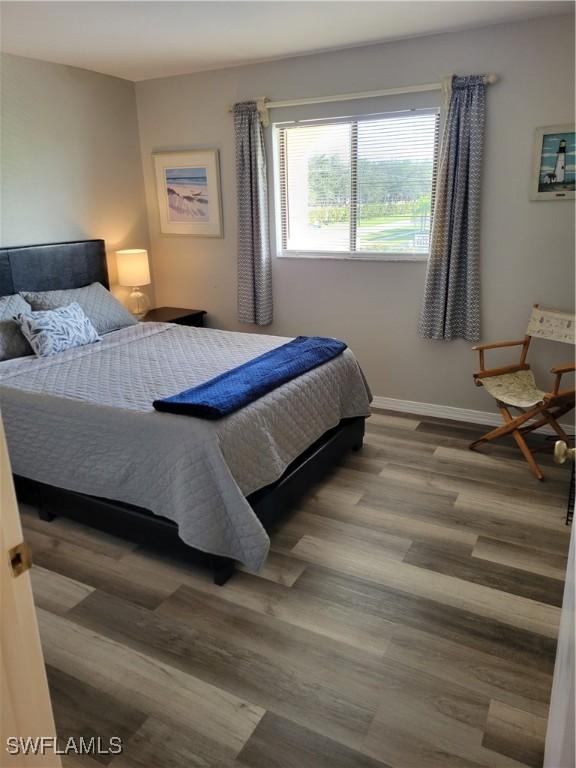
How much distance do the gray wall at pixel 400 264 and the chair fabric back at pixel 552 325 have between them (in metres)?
0.15

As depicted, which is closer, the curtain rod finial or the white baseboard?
the white baseboard

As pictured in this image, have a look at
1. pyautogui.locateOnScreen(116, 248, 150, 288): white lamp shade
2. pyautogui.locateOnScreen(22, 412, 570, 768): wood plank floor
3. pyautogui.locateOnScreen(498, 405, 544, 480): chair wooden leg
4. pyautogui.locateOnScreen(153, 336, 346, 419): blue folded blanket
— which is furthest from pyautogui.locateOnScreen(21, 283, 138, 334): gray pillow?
pyautogui.locateOnScreen(498, 405, 544, 480): chair wooden leg

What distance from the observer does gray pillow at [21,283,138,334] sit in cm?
372

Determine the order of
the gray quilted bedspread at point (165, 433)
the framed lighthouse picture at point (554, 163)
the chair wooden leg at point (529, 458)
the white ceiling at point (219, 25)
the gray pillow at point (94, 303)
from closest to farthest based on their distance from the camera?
the gray quilted bedspread at point (165, 433) < the white ceiling at point (219, 25) < the chair wooden leg at point (529, 458) < the framed lighthouse picture at point (554, 163) < the gray pillow at point (94, 303)

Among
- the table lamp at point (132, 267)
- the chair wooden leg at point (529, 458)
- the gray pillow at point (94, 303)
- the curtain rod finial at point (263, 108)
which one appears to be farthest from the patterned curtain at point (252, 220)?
the chair wooden leg at point (529, 458)

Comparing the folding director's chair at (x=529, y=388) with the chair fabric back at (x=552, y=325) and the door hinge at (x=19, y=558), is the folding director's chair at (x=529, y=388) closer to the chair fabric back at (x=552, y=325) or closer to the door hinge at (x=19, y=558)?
the chair fabric back at (x=552, y=325)

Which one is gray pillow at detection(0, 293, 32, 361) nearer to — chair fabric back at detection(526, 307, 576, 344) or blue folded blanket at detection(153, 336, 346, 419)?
blue folded blanket at detection(153, 336, 346, 419)

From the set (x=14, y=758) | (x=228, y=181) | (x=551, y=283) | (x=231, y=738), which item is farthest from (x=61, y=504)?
(x=551, y=283)

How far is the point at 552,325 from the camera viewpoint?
135 inches

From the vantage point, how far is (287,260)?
4426 millimetres

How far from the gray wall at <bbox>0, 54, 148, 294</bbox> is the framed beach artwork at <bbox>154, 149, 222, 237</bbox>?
241 mm

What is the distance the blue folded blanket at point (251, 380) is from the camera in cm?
236

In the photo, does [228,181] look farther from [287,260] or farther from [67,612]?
[67,612]

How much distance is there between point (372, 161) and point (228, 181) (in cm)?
121
